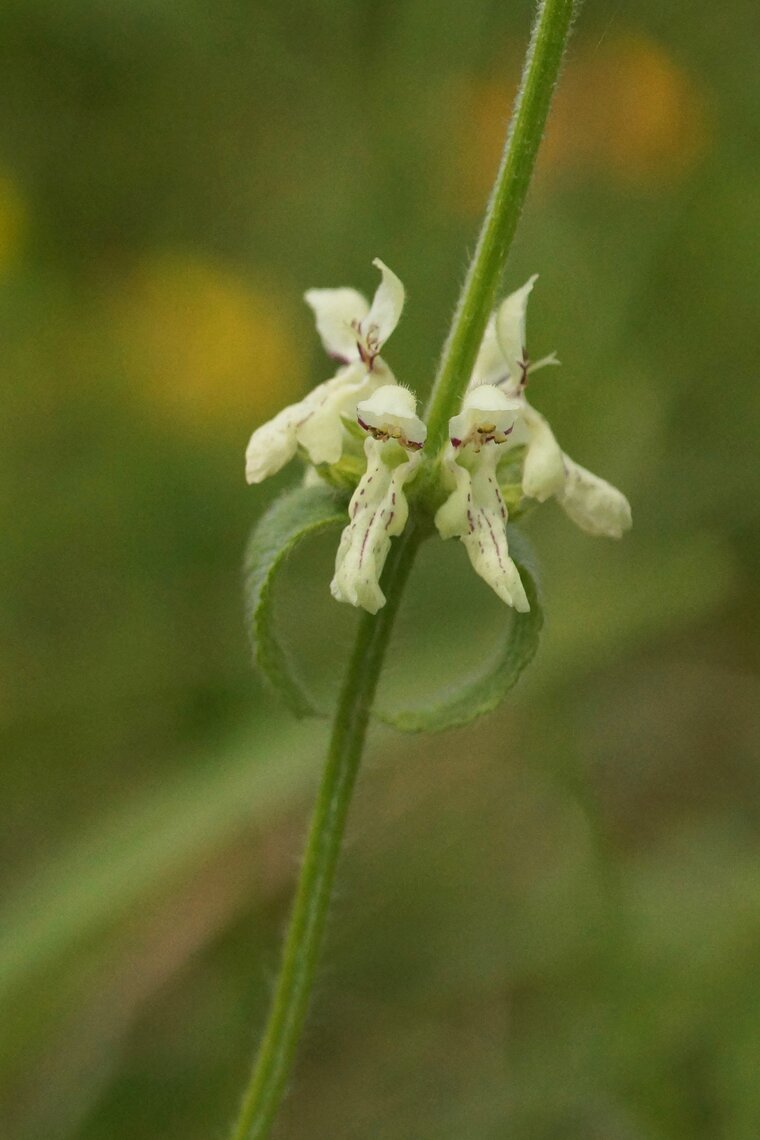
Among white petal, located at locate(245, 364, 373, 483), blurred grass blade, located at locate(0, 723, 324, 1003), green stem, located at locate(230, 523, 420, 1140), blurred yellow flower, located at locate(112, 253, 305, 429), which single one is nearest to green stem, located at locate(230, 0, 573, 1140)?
green stem, located at locate(230, 523, 420, 1140)

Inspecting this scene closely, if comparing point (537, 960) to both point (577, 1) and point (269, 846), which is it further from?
point (577, 1)

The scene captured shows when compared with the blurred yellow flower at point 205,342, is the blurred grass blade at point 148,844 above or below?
below

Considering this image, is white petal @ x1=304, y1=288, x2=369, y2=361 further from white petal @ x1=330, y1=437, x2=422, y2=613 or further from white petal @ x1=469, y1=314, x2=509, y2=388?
white petal @ x1=330, y1=437, x2=422, y2=613

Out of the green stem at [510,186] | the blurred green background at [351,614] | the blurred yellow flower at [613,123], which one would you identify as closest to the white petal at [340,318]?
the green stem at [510,186]

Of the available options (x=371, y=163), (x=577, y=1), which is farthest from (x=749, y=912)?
(x=371, y=163)

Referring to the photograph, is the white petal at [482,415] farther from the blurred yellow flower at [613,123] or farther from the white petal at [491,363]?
the blurred yellow flower at [613,123]
